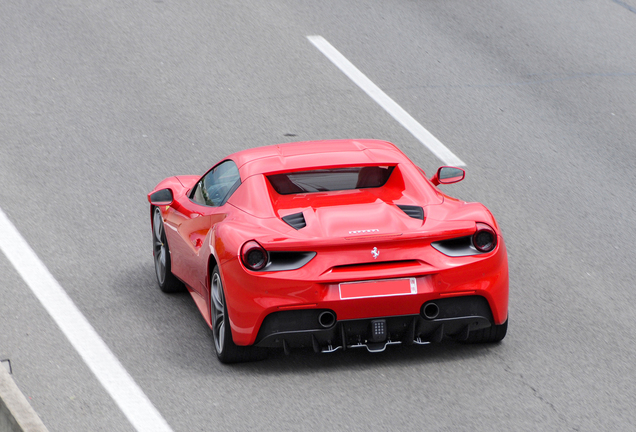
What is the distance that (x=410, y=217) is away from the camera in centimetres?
621

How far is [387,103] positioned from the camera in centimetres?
1280

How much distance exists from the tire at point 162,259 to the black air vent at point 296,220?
188 cm

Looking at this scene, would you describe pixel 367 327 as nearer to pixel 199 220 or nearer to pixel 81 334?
pixel 199 220

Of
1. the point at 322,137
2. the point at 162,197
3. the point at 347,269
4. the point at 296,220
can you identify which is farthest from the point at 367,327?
the point at 322,137

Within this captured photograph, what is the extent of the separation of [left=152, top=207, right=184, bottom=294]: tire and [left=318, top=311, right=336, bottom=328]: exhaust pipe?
2175mm

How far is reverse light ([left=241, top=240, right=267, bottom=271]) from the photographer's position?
5.92m

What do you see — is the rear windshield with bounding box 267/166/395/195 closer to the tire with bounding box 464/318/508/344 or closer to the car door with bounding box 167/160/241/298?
the car door with bounding box 167/160/241/298

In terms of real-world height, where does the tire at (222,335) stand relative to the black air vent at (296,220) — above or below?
Result: below

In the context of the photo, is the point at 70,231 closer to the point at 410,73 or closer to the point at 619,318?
the point at 619,318

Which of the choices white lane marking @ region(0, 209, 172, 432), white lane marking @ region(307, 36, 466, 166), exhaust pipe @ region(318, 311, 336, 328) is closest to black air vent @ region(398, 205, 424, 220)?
exhaust pipe @ region(318, 311, 336, 328)

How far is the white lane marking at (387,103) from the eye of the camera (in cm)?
1146

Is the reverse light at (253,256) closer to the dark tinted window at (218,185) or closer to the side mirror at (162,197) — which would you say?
the dark tinted window at (218,185)

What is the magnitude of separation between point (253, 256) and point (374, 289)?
0.76m

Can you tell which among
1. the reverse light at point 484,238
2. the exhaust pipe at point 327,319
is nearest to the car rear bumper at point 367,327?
the exhaust pipe at point 327,319
